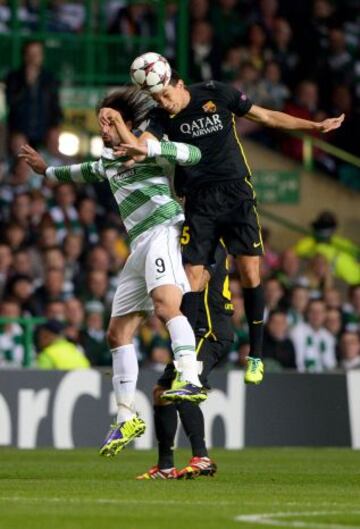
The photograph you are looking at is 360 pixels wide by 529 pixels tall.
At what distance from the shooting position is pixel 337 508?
9281 millimetres

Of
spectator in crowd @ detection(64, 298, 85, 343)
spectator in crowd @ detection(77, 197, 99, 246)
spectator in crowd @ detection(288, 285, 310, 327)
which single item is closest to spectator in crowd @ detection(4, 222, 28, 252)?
spectator in crowd @ detection(77, 197, 99, 246)

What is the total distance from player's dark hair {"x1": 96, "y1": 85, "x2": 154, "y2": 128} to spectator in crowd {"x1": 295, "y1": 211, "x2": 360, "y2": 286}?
35.5 ft

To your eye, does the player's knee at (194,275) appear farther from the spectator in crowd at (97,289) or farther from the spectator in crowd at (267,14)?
the spectator in crowd at (267,14)

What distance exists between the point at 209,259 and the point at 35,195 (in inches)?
334

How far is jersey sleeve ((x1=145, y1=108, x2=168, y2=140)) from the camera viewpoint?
12.0 m

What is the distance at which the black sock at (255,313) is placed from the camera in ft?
41.4

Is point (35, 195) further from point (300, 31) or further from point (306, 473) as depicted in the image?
point (306, 473)

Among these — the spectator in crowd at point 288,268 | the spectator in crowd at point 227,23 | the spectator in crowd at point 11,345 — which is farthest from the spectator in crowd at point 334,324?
the spectator in crowd at point 227,23

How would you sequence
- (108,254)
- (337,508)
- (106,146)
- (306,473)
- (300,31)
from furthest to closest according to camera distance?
(300,31), (108,254), (306,473), (106,146), (337,508)

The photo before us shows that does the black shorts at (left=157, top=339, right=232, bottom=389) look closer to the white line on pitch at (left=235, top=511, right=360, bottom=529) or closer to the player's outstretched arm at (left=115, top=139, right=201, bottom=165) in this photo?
the player's outstretched arm at (left=115, top=139, right=201, bottom=165)

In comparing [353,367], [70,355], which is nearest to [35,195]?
[70,355]

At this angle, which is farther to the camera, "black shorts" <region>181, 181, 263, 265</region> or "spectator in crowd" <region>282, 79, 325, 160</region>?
"spectator in crowd" <region>282, 79, 325, 160</region>

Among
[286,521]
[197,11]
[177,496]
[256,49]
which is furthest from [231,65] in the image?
[286,521]

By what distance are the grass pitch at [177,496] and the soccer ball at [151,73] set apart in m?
2.58
